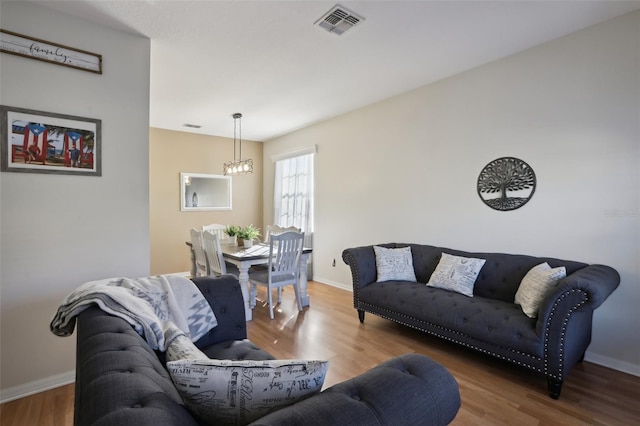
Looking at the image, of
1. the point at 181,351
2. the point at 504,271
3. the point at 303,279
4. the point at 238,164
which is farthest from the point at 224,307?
the point at 238,164

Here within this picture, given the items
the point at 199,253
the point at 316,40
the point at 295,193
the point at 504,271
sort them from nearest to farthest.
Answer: the point at 316,40 < the point at 504,271 < the point at 199,253 < the point at 295,193

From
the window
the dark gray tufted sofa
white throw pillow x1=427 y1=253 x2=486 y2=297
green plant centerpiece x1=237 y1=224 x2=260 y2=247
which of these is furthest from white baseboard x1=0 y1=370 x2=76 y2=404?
the window

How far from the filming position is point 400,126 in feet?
13.2

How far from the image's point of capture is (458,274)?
116 inches

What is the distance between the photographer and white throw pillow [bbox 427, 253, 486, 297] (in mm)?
2904

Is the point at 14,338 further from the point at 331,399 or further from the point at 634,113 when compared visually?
the point at 634,113

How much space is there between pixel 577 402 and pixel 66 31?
435 cm

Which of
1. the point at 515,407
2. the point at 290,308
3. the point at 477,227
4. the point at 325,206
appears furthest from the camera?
the point at 325,206

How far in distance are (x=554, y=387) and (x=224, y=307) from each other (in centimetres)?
221

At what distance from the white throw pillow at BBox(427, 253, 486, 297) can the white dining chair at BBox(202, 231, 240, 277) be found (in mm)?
2298

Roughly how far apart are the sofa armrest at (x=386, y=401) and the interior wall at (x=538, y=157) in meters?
2.39

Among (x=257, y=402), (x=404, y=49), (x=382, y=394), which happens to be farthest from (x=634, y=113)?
(x=257, y=402)

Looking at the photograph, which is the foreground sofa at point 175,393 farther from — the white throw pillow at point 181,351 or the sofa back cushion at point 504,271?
the sofa back cushion at point 504,271

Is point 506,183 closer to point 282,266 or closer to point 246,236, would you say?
point 282,266
